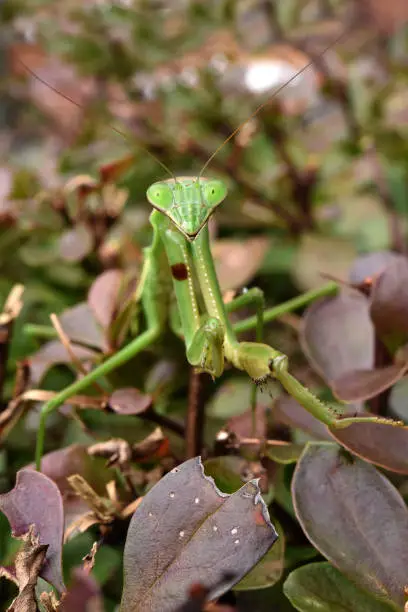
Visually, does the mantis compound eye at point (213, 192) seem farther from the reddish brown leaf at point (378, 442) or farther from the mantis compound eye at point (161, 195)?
the reddish brown leaf at point (378, 442)

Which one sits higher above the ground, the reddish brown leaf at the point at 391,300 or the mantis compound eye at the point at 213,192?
the mantis compound eye at the point at 213,192

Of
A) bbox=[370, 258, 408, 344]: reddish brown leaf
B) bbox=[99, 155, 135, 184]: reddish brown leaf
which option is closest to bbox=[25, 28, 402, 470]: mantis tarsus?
bbox=[370, 258, 408, 344]: reddish brown leaf

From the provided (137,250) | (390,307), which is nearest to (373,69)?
(137,250)

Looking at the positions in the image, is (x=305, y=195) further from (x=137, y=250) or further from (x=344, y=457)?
(x=344, y=457)

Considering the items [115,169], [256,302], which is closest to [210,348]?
[256,302]

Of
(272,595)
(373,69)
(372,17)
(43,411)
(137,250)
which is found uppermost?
(372,17)

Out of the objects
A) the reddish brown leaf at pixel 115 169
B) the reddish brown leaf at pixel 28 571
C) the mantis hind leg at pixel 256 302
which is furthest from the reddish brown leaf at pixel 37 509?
the reddish brown leaf at pixel 115 169

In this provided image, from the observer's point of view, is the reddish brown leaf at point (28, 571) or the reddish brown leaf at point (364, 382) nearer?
the reddish brown leaf at point (28, 571)
